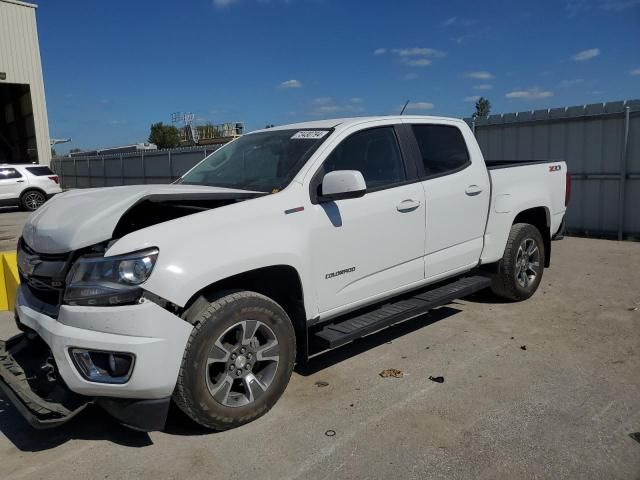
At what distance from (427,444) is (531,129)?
9.48 meters

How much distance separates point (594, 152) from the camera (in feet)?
33.6

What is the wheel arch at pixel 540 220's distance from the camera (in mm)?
5938

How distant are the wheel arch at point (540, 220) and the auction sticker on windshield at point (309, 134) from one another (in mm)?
2809

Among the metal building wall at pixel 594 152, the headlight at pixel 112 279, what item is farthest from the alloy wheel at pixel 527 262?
the metal building wall at pixel 594 152

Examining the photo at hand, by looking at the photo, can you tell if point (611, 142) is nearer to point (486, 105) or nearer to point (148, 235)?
point (148, 235)

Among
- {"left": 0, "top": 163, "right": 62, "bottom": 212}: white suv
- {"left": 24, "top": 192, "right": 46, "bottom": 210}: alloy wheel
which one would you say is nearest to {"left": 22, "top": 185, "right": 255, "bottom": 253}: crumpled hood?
{"left": 0, "top": 163, "right": 62, "bottom": 212}: white suv

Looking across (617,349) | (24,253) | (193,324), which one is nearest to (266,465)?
(193,324)

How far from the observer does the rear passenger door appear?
4.56 meters

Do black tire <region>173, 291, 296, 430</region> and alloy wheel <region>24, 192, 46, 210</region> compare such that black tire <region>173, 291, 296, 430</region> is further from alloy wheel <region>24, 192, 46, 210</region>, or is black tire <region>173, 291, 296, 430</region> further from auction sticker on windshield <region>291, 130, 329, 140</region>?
alloy wheel <region>24, 192, 46, 210</region>

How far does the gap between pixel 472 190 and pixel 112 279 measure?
10.8 ft

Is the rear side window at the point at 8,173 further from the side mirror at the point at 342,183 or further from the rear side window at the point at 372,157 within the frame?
the side mirror at the point at 342,183

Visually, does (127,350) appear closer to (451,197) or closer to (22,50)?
(451,197)

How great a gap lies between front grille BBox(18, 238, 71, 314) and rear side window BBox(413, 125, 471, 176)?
2.89 meters

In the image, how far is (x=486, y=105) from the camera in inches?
3538
